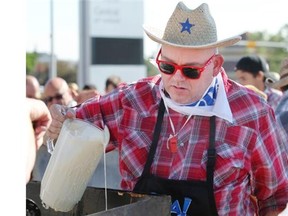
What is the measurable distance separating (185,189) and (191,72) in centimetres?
45

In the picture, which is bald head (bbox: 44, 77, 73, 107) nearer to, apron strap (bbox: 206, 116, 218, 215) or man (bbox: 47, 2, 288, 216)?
man (bbox: 47, 2, 288, 216)

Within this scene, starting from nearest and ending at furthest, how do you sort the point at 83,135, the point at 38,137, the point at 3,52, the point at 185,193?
the point at 3,52 → the point at 83,135 → the point at 185,193 → the point at 38,137

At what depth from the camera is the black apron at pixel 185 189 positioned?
2.62m

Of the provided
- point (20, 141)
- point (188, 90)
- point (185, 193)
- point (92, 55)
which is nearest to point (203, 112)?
point (188, 90)

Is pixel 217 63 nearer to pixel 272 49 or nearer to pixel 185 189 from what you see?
pixel 185 189

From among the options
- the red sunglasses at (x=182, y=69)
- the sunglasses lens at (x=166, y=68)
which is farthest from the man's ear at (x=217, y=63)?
→ the sunglasses lens at (x=166, y=68)

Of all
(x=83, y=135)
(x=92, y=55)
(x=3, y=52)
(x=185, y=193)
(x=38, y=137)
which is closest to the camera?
(x=3, y=52)

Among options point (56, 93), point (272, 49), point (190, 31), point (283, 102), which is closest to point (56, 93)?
point (56, 93)

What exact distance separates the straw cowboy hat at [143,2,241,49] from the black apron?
305 millimetres

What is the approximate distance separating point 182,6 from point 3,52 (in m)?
1.31

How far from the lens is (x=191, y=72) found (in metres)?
2.59

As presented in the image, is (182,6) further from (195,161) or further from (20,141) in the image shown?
(20,141)

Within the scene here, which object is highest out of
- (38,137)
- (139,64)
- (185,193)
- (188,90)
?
(188,90)

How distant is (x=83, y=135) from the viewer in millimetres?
2484
